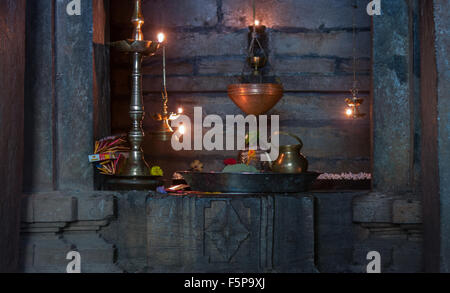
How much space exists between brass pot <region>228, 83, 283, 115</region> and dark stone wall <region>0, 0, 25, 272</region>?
162 centimetres

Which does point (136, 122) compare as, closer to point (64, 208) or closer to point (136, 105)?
point (136, 105)

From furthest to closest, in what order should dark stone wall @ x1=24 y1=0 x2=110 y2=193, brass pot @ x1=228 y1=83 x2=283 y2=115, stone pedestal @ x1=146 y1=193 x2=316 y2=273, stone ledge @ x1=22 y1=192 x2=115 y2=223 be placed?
brass pot @ x1=228 y1=83 x2=283 y2=115, dark stone wall @ x1=24 y1=0 x2=110 y2=193, stone ledge @ x1=22 y1=192 x2=115 y2=223, stone pedestal @ x1=146 y1=193 x2=316 y2=273

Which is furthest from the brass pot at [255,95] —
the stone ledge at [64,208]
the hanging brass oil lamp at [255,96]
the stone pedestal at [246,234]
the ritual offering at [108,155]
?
the stone ledge at [64,208]

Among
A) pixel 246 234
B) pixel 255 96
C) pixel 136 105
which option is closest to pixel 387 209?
pixel 246 234

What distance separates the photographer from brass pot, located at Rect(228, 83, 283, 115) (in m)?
3.84

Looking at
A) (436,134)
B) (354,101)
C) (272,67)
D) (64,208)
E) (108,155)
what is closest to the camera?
(436,134)

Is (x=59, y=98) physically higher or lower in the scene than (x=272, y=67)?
lower

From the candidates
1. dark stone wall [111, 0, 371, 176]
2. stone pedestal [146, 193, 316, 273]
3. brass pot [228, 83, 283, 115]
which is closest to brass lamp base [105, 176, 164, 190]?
stone pedestal [146, 193, 316, 273]

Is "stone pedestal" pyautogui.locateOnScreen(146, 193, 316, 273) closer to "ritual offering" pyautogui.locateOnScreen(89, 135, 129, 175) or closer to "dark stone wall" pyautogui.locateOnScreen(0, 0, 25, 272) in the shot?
"ritual offering" pyautogui.locateOnScreen(89, 135, 129, 175)

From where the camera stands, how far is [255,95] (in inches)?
152

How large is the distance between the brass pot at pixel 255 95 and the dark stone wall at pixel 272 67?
82 cm

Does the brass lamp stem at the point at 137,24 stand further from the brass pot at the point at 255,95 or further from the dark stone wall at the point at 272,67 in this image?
the dark stone wall at the point at 272,67

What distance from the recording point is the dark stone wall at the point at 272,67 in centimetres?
473

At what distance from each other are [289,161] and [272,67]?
184 centimetres
